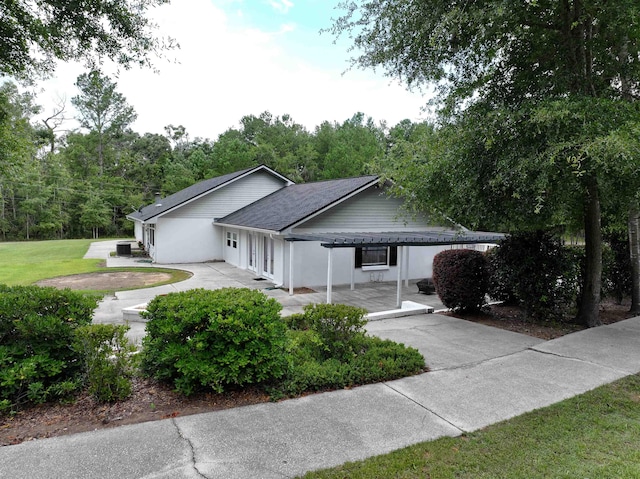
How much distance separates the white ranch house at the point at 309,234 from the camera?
42.6 ft

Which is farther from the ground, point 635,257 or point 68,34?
point 68,34

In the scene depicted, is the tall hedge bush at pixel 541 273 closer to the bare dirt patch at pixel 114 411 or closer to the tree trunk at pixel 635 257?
the tree trunk at pixel 635 257

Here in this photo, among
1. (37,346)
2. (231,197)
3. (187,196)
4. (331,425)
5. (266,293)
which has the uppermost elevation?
(187,196)

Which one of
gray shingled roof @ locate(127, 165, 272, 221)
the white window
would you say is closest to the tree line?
gray shingled roof @ locate(127, 165, 272, 221)

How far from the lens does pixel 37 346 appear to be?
164 inches

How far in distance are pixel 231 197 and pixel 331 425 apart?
760 inches

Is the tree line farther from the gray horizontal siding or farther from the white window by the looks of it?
the white window

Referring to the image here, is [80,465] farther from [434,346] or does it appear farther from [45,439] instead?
[434,346]

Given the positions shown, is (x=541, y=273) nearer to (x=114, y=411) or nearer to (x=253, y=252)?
(x=114, y=411)

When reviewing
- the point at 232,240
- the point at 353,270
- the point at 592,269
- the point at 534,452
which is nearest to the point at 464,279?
the point at 592,269

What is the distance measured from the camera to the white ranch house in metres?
13.0

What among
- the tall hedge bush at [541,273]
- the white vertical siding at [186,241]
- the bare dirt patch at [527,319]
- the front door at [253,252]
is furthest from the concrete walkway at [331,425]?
the white vertical siding at [186,241]

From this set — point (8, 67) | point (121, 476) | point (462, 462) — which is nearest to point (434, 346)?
point (462, 462)

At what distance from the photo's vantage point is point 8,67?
655 centimetres
